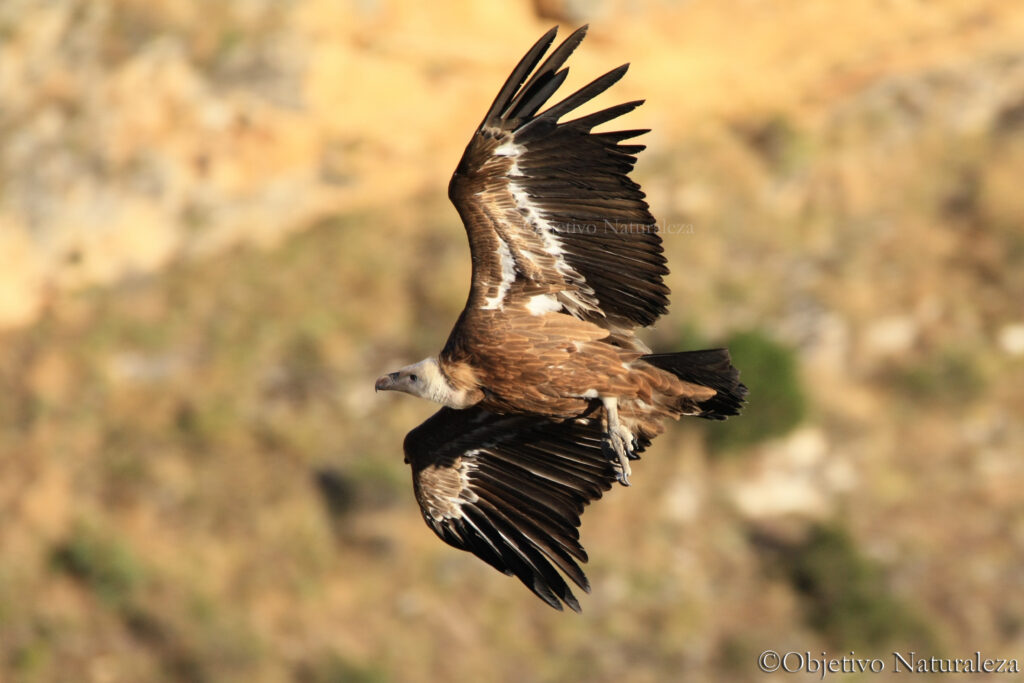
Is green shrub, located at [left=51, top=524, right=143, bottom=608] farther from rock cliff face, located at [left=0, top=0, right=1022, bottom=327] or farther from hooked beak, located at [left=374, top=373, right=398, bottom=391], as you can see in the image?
hooked beak, located at [left=374, top=373, right=398, bottom=391]

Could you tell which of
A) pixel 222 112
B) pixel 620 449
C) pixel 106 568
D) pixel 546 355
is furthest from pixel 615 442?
pixel 222 112

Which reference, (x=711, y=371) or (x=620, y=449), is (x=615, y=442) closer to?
(x=620, y=449)

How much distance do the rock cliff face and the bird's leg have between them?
1328 centimetres

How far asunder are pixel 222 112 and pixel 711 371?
14.9 meters

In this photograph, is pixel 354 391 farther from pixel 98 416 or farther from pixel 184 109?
pixel 184 109

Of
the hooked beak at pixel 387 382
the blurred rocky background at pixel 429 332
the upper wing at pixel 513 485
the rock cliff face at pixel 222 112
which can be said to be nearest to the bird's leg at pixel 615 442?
the upper wing at pixel 513 485

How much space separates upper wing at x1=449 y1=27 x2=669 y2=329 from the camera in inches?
303

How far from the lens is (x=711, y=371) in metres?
8.32

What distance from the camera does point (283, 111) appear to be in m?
21.4

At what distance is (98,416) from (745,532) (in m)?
10.0

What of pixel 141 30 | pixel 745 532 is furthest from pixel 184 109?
pixel 745 532

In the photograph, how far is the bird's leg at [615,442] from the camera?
27.9ft

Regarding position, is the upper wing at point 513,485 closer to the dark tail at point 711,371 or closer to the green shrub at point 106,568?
the dark tail at point 711,371

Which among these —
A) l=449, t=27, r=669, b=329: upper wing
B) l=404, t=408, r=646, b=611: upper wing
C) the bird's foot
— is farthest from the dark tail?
l=404, t=408, r=646, b=611: upper wing
